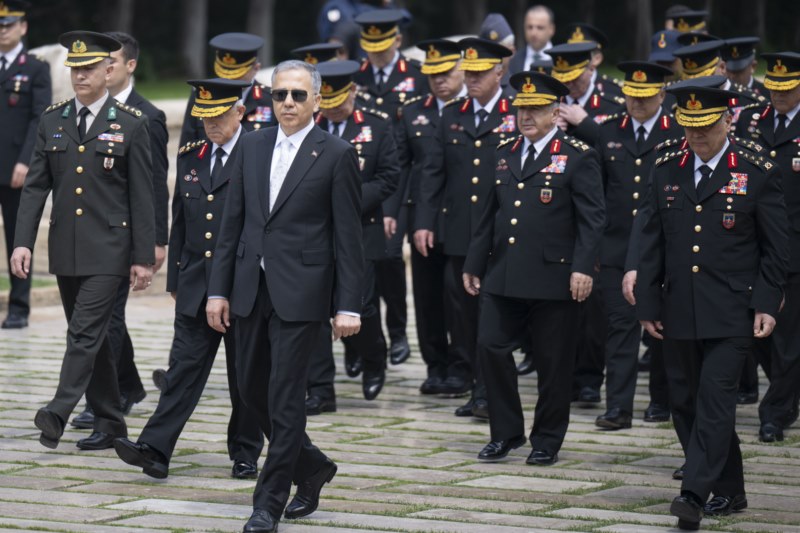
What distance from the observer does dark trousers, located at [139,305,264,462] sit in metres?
8.23

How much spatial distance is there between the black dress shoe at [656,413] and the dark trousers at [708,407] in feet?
7.38

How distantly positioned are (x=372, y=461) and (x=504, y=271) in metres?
1.25

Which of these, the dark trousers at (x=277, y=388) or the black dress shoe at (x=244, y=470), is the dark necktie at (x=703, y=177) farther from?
the black dress shoe at (x=244, y=470)

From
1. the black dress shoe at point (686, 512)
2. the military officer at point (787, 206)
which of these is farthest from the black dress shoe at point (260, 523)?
the military officer at point (787, 206)

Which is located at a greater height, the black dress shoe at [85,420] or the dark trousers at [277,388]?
the dark trousers at [277,388]

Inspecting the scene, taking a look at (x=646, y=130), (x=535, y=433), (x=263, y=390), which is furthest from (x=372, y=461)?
(x=646, y=130)

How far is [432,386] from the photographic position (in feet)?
36.5

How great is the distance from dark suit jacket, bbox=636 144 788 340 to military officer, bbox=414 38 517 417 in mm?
2919

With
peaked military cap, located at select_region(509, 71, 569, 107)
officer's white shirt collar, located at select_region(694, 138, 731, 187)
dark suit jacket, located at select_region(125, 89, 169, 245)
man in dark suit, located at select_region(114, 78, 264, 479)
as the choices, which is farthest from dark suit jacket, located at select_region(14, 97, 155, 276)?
officer's white shirt collar, located at select_region(694, 138, 731, 187)

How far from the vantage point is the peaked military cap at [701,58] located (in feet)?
35.8

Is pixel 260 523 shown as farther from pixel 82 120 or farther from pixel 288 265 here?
pixel 82 120

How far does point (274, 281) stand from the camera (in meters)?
7.20

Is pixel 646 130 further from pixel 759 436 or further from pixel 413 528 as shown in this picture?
pixel 413 528

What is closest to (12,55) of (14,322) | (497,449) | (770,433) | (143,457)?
(14,322)
